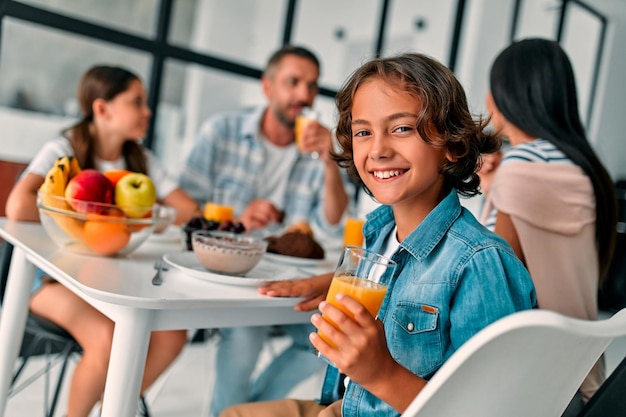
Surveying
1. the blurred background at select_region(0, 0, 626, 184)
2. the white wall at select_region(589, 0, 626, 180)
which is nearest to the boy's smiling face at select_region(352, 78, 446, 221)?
the blurred background at select_region(0, 0, 626, 184)

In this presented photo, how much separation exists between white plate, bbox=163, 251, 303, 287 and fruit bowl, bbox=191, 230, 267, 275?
2 centimetres

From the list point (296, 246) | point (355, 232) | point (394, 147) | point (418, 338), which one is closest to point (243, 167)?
point (355, 232)

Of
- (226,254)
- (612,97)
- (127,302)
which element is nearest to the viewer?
(127,302)

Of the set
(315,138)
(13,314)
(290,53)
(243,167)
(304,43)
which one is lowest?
(13,314)

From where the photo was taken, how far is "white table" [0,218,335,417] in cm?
106

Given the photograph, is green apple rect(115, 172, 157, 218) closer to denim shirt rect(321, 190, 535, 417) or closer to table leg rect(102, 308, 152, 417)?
table leg rect(102, 308, 152, 417)

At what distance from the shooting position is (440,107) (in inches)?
42.5

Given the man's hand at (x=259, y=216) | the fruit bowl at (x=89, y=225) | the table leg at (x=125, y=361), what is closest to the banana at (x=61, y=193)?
the fruit bowl at (x=89, y=225)

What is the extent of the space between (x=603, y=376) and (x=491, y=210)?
51 cm

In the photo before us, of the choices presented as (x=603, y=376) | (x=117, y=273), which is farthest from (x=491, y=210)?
(x=117, y=273)

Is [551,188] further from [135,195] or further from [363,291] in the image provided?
[135,195]

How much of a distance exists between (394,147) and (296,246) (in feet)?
1.88

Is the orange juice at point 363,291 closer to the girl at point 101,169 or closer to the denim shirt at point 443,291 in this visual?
the denim shirt at point 443,291

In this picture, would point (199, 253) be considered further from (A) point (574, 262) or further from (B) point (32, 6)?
(B) point (32, 6)
